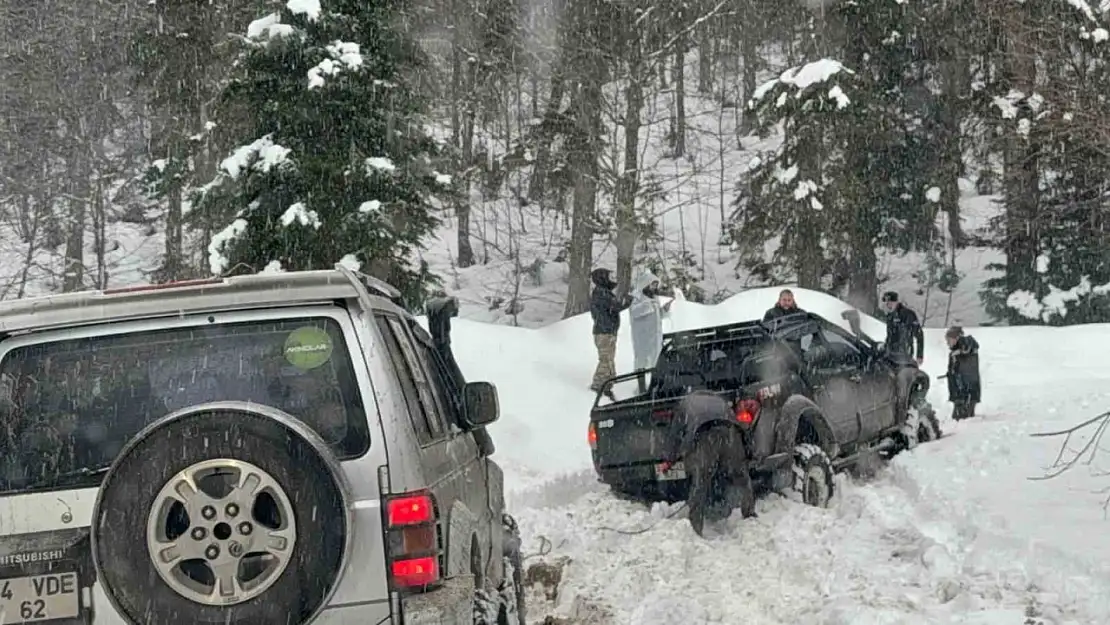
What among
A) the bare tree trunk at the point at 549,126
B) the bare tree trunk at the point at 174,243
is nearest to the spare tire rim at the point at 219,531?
the bare tree trunk at the point at 174,243

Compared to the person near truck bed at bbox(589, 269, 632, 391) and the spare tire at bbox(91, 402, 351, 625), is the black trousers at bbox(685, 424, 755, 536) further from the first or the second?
the person near truck bed at bbox(589, 269, 632, 391)

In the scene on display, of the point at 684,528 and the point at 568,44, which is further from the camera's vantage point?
the point at 568,44

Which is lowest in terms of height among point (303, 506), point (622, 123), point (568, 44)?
point (303, 506)

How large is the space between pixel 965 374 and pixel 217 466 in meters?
13.9

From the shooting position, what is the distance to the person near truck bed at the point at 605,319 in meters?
15.4

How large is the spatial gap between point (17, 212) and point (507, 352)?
16084 millimetres

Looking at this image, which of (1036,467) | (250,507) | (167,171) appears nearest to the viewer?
(250,507)

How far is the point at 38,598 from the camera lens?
3.48 meters

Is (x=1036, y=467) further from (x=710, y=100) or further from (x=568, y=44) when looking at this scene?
(x=710, y=100)

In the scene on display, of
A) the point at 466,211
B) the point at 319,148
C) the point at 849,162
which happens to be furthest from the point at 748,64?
the point at 319,148

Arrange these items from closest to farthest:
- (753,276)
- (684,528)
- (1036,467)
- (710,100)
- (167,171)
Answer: (684,528), (1036,467), (167,171), (753,276), (710,100)

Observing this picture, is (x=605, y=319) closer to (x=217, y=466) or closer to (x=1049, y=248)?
(x=217, y=466)

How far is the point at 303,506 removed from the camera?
333 centimetres

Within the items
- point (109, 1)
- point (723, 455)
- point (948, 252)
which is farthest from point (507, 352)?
point (948, 252)
